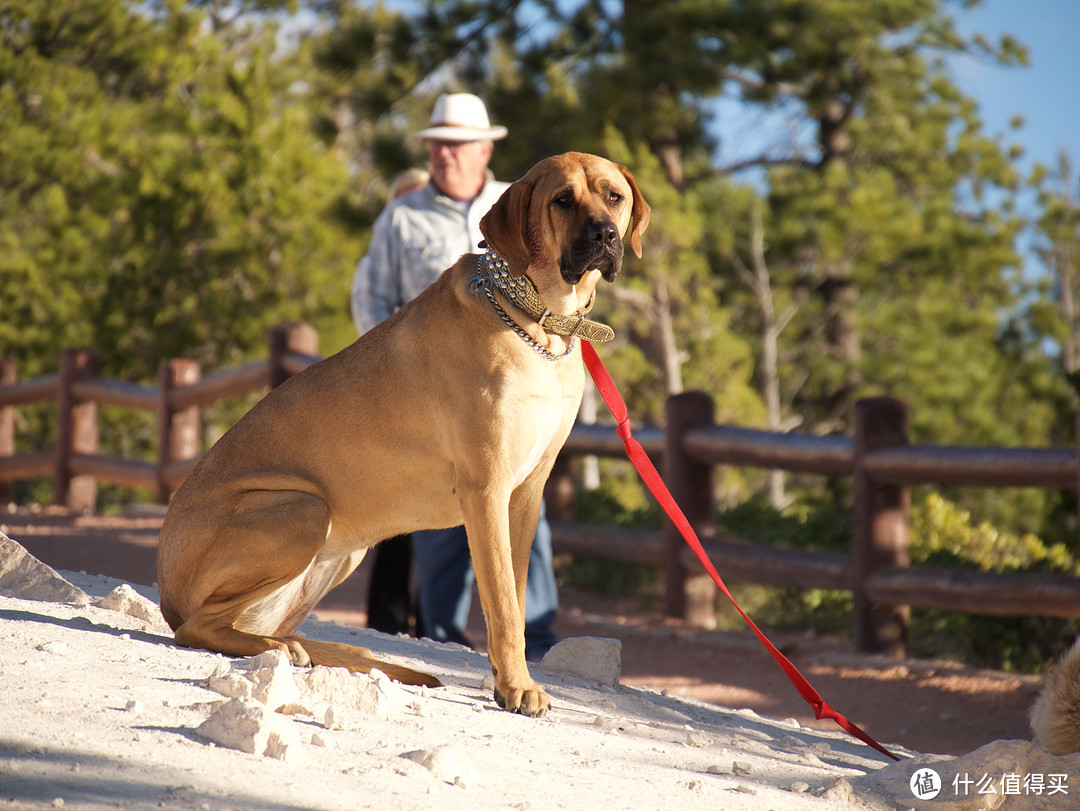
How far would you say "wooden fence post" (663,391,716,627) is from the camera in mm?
6898

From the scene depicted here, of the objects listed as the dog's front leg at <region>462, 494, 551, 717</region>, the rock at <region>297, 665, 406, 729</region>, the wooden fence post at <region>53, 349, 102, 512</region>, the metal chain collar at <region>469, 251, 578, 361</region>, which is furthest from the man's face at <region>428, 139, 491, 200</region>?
the wooden fence post at <region>53, 349, 102, 512</region>

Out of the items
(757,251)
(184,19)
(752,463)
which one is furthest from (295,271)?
(752,463)

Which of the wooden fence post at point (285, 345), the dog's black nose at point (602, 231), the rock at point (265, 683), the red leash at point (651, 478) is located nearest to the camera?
the rock at point (265, 683)

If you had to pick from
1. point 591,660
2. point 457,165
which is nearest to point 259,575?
point 591,660

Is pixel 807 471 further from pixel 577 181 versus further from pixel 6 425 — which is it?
pixel 6 425

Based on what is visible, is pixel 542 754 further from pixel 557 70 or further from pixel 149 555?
pixel 557 70

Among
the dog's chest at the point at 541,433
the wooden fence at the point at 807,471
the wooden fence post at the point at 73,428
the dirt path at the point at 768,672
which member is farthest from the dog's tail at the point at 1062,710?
the wooden fence post at the point at 73,428

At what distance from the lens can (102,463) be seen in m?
10.3

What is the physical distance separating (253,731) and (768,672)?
3900 mm

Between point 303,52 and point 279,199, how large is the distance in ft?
19.2

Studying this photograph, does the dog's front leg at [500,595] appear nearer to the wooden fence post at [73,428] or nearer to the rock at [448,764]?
the rock at [448,764]

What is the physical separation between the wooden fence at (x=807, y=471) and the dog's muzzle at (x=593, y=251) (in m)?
3.08

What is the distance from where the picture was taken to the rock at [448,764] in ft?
7.50

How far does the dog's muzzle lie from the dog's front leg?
0.70 meters
